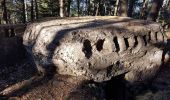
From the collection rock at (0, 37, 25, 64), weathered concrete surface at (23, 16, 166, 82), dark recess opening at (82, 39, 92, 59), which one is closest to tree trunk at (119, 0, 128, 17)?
weathered concrete surface at (23, 16, 166, 82)

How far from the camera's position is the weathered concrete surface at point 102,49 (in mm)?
8449

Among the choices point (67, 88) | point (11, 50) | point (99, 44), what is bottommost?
point (67, 88)

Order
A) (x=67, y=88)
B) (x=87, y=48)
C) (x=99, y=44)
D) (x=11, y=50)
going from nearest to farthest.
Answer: (x=67, y=88) → (x=87, y=48) → (x=99, y=44) → (x=11, y=50)

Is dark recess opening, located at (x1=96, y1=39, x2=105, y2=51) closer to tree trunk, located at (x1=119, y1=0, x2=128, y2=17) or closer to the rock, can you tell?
the rock

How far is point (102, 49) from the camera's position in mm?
8758

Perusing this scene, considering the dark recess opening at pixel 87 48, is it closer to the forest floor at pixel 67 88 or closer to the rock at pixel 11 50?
the forest floor at pixel 67 88

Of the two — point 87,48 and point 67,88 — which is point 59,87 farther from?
point 87,48

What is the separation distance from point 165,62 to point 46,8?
1895cm

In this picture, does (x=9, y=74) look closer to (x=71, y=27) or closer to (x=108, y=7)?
(x=71, y=27)

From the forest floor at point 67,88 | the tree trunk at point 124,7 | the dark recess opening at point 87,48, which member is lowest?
the forest floor at point 67,88

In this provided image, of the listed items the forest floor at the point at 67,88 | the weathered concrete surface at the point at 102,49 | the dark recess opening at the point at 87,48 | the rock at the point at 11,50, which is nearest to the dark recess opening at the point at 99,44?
the weathered concrete surface at the point at 102,49

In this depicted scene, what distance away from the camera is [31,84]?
854cm

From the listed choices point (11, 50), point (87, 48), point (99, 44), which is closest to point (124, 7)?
point (99, 44)

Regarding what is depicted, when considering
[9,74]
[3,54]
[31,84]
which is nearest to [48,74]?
[31,84]
